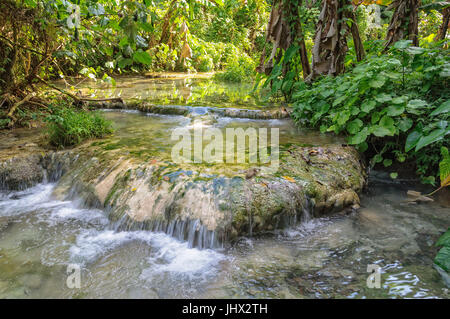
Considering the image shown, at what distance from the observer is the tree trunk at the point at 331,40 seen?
16.0 feet

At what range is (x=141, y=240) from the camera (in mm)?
2834

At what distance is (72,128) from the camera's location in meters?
4.18

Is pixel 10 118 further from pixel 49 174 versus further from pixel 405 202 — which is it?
pixel 405 202

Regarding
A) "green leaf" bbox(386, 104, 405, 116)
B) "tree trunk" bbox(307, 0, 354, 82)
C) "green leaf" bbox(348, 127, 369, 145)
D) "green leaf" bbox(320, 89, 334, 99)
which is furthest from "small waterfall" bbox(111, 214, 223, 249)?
"tree trunk" bbox(307, 0, 354, 82)

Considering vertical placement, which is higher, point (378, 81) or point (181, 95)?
point (181, 95)

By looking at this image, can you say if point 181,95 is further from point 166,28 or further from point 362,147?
point 166,28

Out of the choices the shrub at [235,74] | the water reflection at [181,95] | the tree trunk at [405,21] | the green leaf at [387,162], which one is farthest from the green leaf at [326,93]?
the shrub at [235,74]

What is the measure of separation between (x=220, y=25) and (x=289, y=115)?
12676mm

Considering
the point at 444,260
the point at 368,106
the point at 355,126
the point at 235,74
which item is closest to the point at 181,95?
the point at 235,74

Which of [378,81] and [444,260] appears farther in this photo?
[378,81]

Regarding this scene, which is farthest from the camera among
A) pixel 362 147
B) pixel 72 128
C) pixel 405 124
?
pixel 72 128

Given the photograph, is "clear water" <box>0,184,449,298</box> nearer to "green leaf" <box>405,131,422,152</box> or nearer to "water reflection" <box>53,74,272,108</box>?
"green leaf" <box>405,131,422,152</box>

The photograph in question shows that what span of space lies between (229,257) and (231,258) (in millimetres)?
22
